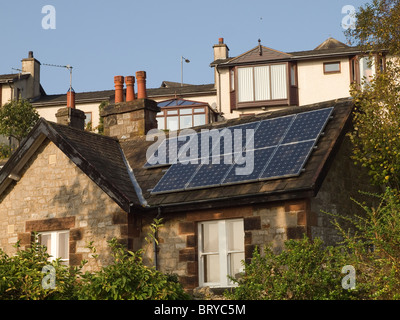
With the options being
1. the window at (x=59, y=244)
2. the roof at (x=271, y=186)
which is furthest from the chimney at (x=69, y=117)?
the window at (x=59, y=244)

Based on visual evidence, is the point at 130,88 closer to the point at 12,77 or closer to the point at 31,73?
the point at 12,77

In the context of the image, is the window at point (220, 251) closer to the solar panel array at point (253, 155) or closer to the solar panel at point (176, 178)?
the solar panel array at point (253, 155)

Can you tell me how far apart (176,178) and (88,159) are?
2309mm

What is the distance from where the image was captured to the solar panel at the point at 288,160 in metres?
15.4

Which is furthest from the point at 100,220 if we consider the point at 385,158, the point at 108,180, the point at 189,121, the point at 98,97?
the point at 98,97

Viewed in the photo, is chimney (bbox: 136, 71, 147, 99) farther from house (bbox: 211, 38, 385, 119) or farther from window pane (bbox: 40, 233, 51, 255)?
house (bbox: 211, 38, 385, 119)

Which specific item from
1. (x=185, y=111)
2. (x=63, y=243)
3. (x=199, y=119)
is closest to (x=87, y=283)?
(x=63, y=243)

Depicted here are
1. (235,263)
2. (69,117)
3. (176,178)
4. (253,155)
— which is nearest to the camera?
(235,263)

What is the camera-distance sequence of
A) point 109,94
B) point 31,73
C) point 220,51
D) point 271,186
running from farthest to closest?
point 31,73
point 109,94
point 220,51
point 271,186

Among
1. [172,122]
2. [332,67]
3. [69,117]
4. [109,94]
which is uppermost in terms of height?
[109,94]

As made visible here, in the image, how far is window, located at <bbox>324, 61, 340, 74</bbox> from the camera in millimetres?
44219

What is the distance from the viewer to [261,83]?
44031mm

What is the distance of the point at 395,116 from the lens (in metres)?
19.8

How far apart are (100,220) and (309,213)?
17.2ft
